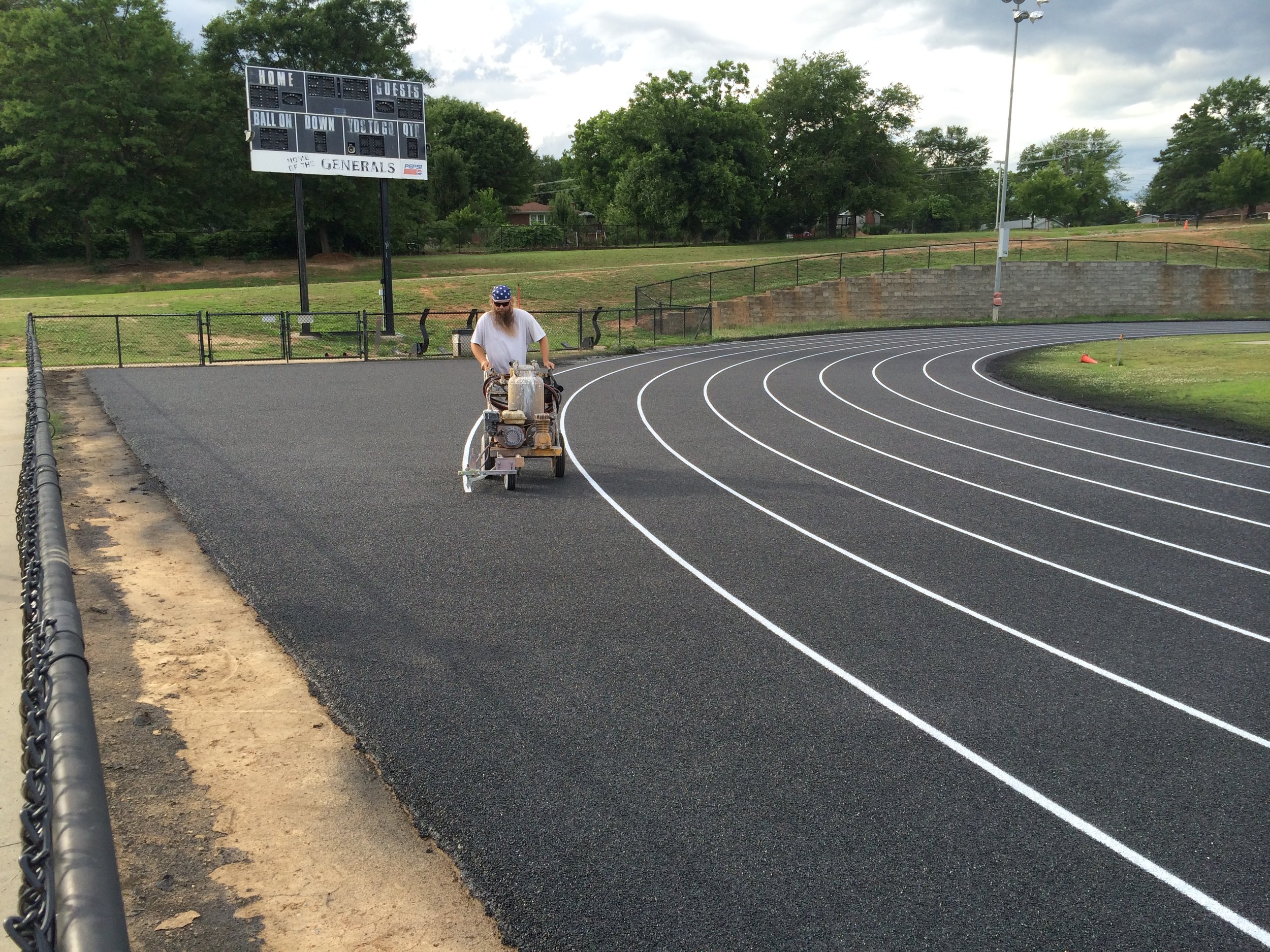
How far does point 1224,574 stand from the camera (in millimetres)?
8422

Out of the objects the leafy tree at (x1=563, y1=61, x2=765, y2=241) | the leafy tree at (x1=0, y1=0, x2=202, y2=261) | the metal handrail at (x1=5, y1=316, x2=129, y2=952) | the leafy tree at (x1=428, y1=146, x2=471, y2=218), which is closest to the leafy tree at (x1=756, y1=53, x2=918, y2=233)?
the leafy tree at (x1=563, y1=61, x2=765, y2=241)

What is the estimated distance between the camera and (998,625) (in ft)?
23.3

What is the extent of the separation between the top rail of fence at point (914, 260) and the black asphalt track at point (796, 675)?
107 ft

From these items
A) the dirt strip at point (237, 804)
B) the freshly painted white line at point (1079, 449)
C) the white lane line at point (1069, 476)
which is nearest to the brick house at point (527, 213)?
the freshly painted white line at point (1079, 449)

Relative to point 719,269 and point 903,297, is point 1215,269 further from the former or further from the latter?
point 719,269

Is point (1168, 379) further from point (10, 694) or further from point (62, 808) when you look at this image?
point (62, 808)

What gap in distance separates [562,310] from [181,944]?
38459 millimetres

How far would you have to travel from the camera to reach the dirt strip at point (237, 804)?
369cm

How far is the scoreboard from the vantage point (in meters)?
27.6

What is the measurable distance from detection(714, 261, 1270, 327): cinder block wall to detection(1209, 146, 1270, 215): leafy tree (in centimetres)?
3905

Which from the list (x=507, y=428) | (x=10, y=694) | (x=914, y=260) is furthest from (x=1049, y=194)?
(x=10, y=694)

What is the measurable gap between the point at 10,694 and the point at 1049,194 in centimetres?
10644

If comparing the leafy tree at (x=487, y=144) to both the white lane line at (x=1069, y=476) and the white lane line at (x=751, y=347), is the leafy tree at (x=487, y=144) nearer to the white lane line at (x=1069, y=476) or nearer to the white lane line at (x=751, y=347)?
the white lane line at (x=751, y=347)

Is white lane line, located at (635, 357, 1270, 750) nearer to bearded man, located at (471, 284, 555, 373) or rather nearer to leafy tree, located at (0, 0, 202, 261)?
bearded man, located at (471, 284, 555, 373)
